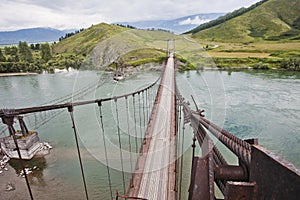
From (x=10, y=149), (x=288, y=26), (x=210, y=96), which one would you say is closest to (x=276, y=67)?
(x=210, y=96)

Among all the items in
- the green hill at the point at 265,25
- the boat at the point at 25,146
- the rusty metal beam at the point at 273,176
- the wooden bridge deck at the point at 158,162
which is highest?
the green hill at the point at 265,25

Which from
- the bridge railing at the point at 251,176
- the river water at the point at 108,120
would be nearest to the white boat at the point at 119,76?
the river water at the point at 108,120

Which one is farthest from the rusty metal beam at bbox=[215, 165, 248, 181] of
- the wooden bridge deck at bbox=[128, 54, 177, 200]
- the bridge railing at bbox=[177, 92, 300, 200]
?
the wooden bridge deck at bbox=[128, 54, 177, 200]

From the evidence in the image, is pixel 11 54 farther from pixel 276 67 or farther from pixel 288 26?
pixel 288 26

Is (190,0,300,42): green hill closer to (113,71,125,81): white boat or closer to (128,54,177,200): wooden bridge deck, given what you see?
(113,71,125,81): white boat

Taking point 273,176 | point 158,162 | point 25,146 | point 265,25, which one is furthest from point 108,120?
point 265,25

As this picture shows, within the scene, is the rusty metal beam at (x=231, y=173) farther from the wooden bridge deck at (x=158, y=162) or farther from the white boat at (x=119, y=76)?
the white boat at (x=119, y=76)
